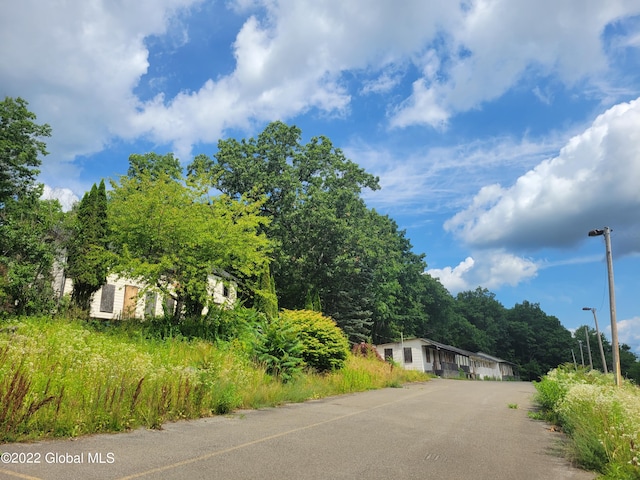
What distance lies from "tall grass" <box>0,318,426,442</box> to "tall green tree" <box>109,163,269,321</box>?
4285 millimetres

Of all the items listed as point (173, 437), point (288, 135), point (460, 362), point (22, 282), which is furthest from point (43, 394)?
point (460, 362)

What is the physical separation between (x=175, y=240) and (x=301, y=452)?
44.4 feet

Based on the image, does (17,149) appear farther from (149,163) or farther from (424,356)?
(424,356)

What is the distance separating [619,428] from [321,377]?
39.1ft

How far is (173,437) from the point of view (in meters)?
6.95

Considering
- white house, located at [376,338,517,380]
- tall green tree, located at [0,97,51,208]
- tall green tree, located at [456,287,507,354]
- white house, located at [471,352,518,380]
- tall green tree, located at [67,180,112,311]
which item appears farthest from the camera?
tall green tree, located at [456,287,507,354]

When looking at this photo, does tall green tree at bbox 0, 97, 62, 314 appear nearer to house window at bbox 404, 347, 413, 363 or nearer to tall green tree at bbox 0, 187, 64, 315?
tall green tree at bbox 0, 187, 64, 315

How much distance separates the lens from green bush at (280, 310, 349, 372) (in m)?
17.3

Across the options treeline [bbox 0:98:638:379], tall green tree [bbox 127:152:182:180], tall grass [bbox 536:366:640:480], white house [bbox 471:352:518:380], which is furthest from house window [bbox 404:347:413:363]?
tall grass [bbox 536:366:640:480]

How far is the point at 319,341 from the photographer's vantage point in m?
17.7

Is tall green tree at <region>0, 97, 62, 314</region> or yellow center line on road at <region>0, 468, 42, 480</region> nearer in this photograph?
yellow center line on road at <region>0, 468, 42, 480</region>

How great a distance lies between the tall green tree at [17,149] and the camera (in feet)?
87.6

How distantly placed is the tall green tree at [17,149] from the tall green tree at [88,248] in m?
10.1

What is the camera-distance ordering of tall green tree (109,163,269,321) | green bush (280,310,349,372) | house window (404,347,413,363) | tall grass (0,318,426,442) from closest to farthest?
tall grass (0,318,426,442) → green bush (280,310,349,372) → tall green tree (109,163,269,321) → house window (404,347,413,363)
